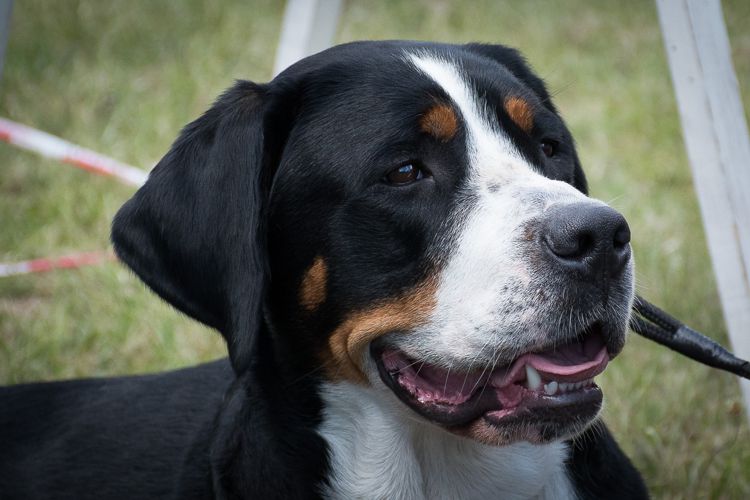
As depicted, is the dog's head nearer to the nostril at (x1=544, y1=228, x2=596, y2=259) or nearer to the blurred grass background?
the nostril at (x1=544, y1=228, x2=596, y2=259)

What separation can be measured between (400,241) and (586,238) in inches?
19.9

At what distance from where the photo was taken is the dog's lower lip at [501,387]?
8.20 feet

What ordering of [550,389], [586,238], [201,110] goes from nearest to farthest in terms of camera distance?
1. [586,238]
2. [550,389]
3. [201,110]

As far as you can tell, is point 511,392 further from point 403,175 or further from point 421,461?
point 403,175

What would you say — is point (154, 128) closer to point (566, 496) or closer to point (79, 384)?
point (79, 384)

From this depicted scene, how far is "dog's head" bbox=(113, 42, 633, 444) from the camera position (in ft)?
8.06

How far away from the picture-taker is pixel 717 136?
10.7 ft

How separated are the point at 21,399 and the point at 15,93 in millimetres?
4788

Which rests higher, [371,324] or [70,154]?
[371,324]

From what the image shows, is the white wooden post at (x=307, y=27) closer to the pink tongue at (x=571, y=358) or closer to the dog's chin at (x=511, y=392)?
the dog's chin at (x=511, y=392)

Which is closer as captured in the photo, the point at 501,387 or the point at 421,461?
the point at 501,387

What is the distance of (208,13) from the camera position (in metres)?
9.62

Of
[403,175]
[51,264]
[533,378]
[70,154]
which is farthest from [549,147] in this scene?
[70,154]

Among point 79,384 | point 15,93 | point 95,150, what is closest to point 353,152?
point 79,384
